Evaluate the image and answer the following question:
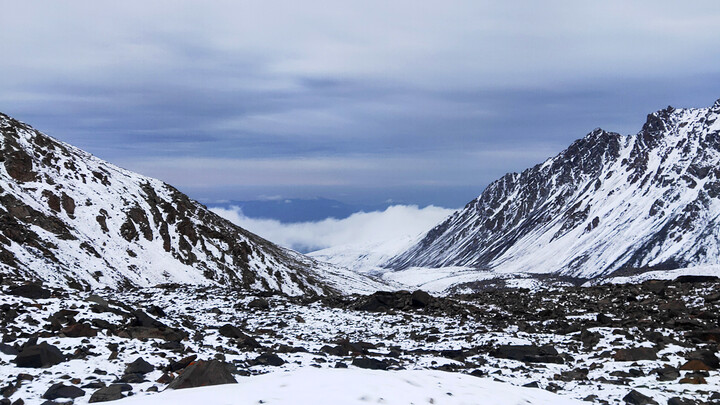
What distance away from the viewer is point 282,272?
91812mm

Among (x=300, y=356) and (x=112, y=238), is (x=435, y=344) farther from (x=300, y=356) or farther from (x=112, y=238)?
(x=112, y=238)

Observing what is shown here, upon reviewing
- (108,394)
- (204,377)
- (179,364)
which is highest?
(204,377)

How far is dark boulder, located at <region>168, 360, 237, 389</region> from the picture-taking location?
14.2 m

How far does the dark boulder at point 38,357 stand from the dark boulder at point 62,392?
2586 millimetres

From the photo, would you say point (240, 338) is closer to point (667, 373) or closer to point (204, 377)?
point (204, 377)

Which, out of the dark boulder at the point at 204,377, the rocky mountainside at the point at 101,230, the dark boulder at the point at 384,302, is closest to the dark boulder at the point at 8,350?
the dark boulder at the point at 204,377

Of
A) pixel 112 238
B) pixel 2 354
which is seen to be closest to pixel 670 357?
pixel 2 354

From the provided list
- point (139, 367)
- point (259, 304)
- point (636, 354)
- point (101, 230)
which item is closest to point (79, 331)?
point (139, 367)

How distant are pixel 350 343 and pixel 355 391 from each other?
12.8 meters

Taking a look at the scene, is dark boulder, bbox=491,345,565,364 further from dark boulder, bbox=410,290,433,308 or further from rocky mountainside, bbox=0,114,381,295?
rocky mountainside, bbox=0,114,381,295

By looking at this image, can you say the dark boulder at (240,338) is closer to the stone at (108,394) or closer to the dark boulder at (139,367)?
the dark boulder at (139,367)

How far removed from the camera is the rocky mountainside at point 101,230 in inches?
2061

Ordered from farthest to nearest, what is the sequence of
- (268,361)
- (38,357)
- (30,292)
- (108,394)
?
(30,292) → (268,361) → (38,357) → (108,394)

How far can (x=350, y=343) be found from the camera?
25.8 metres
